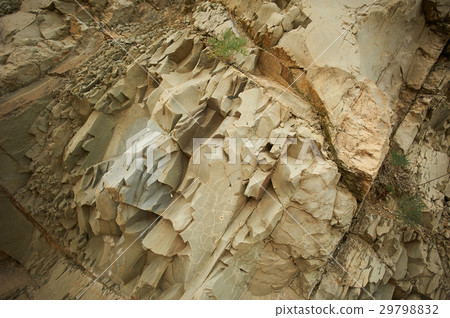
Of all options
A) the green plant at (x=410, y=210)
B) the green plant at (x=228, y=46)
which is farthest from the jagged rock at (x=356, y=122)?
the green plant at (x=228, y=46)

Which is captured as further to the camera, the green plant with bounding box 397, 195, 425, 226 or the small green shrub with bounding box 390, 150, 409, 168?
the small green shrub with bounding box 390, 150, 409, 168

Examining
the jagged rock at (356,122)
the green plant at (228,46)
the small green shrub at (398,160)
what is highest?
the green plant at (228,46)

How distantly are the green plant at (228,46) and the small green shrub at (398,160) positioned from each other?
354 cm

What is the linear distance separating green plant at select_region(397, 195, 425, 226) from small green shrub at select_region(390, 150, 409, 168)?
63cm

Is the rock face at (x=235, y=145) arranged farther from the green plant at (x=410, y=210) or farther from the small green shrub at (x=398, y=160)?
the small green shrub at (x=398, y=160)

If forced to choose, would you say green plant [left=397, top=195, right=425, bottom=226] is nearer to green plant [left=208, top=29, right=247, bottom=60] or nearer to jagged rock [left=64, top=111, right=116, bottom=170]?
green plant [left=208, top=29, right=247, bottom=60]

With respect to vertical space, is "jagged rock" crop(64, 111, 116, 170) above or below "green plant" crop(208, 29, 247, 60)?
below

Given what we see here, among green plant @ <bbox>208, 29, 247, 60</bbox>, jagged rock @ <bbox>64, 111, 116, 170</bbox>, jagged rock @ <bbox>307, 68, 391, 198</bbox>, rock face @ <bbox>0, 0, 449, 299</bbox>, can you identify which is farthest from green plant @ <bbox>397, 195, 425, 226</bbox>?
jagged rock @ <bbox>64, 111, 116, 170</bbox>

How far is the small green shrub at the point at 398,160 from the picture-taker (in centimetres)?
553

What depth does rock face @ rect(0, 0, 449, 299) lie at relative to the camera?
15.1 ft

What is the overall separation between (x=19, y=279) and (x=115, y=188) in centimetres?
373

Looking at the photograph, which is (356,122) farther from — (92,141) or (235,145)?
(92,141)

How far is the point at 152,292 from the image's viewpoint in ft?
17.2

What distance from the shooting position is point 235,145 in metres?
4.74
